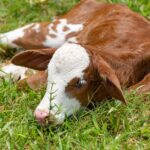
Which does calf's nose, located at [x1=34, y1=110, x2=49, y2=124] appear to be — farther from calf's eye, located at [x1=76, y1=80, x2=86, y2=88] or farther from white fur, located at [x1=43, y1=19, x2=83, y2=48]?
white fur, located at [x1=43, y1=19, x2=83, y2=48]

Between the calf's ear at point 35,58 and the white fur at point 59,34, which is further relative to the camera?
the white fur at point 59,34

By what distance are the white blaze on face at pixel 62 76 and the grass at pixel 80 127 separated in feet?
0.39

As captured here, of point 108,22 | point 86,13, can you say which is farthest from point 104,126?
point 86,13

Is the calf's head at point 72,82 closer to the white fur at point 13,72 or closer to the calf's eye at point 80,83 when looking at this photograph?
the calf's eye at point 80,83

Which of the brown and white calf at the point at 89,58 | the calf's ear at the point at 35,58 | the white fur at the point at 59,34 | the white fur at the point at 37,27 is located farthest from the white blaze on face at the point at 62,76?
the white fur at the point at 37,27

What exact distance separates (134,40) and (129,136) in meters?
1.30

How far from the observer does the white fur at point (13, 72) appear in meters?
6.77

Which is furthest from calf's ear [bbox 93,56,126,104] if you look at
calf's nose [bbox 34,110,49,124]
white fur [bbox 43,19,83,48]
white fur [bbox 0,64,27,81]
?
white fur [bbox 43,19,83,48]

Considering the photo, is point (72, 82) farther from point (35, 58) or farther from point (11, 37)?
point (11, 37)

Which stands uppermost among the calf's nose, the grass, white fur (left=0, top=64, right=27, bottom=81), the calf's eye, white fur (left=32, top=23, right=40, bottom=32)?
the calf's eye

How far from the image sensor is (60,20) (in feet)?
24.9

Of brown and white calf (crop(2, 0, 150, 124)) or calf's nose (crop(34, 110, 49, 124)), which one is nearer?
calf's nose (crop(34, 110, 49, 124))

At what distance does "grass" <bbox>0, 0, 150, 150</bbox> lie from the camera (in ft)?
17.5

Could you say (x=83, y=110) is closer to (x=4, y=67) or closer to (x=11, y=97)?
(x=11, y=97)
